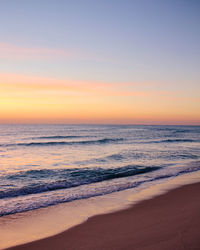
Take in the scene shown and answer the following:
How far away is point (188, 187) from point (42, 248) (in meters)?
6.79

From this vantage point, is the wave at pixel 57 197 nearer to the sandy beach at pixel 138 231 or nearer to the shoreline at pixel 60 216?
the shoreline at pixel 60 216

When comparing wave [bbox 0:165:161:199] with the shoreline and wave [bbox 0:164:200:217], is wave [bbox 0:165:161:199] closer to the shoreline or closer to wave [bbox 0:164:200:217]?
wave [bbox 0:164:200:217]

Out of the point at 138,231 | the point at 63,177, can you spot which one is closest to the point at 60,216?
the point at 138,231

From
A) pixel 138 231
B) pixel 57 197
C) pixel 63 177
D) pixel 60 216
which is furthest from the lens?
pixel 63 177

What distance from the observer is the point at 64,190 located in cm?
928

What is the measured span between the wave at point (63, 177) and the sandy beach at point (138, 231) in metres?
4.48

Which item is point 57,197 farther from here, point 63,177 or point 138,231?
point 138,231

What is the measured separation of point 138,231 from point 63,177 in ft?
24.1

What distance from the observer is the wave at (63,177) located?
367 inches

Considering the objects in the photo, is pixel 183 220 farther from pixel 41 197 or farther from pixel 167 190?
pixel 41 197

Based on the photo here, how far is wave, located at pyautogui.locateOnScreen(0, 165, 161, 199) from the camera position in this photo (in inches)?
367

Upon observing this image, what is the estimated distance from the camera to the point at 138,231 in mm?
4805

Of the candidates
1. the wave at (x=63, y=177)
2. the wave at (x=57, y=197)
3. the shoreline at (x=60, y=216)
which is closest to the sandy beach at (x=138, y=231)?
the shoreline at (x=60, y=216)

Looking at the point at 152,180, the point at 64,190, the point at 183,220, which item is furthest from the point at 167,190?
the point at 64,190
